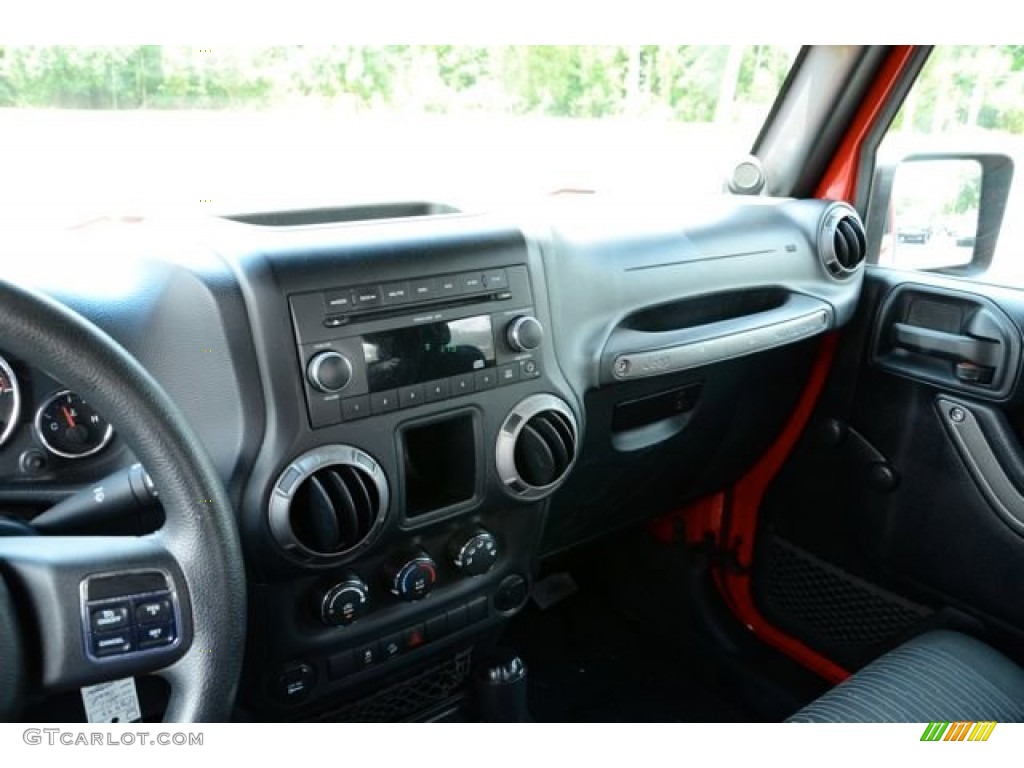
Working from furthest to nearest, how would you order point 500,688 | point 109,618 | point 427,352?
point 500,688 < point 427,352 < point 109,618

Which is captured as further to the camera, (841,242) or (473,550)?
(841,242)

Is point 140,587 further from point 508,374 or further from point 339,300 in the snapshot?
point 508,374

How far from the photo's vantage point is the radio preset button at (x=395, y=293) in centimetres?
121

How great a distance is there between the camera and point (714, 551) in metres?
2.26

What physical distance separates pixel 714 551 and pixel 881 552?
0.44 meters

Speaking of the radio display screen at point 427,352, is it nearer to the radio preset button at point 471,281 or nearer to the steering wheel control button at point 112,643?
the radio preset button at point 471,281

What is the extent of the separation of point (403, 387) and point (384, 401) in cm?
4

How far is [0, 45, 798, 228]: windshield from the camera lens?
1.30m

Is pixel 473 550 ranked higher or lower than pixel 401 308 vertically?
lower

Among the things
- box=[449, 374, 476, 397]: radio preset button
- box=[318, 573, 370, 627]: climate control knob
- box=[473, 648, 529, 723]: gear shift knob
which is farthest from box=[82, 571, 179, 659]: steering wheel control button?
box=[473, 648, 529, 723]: gear shift knob

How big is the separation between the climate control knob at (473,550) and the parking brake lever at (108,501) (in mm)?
492

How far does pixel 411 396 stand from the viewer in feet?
4.08

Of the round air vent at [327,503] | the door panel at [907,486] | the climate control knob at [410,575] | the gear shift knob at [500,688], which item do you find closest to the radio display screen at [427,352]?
the round air vent at [327,503]

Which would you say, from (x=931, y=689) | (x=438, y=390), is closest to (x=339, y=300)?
(x=438, y=390)
